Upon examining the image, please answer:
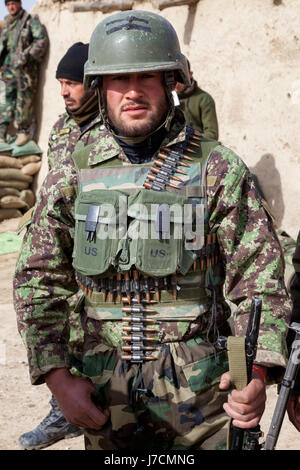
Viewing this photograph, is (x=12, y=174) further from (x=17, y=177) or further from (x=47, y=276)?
(x=47, y=276)

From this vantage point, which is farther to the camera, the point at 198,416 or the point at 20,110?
the point at 20,110

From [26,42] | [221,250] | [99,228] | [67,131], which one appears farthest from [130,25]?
[26,42]

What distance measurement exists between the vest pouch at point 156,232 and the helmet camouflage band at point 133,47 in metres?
0.46

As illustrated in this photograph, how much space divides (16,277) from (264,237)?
0.90m

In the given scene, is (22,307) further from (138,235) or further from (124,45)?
(124,45)

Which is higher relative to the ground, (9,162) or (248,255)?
(248,255)

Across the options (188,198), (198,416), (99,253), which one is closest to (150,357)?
(198,416)

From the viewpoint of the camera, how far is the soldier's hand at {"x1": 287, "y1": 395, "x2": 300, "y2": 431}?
93.9 inches

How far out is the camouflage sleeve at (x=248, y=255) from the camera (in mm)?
2059

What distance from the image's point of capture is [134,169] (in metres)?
2.26

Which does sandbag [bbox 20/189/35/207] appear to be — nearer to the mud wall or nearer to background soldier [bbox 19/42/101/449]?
the mud wall

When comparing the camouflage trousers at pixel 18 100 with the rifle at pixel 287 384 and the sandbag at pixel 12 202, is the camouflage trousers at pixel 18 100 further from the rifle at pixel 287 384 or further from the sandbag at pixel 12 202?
the rifle at pixel 287 384

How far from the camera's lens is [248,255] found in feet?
6.89

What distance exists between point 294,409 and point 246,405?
605 mm
